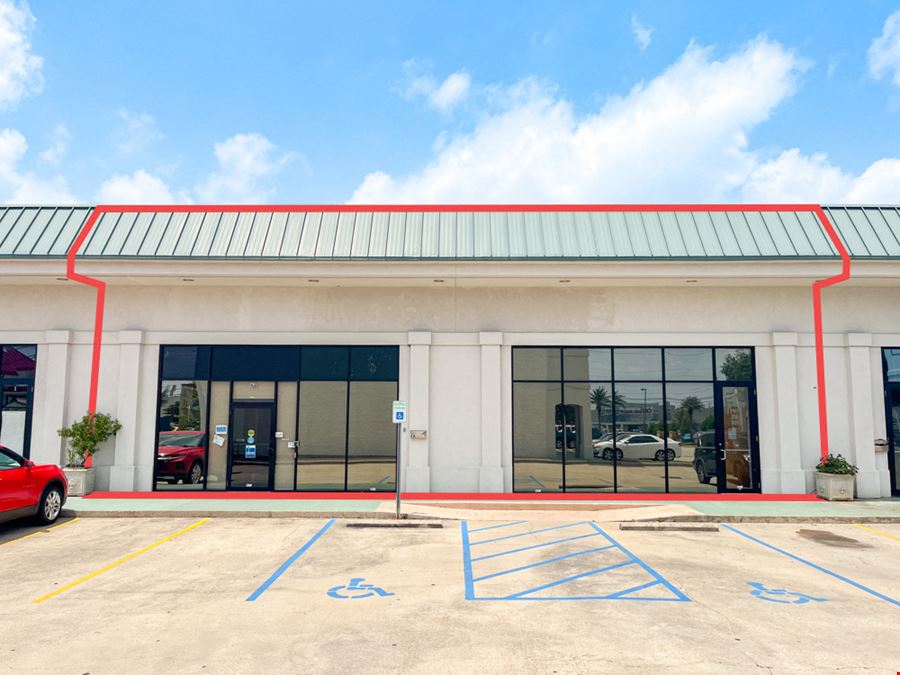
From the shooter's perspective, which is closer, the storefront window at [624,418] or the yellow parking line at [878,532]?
the yellow parking line at [878,532]

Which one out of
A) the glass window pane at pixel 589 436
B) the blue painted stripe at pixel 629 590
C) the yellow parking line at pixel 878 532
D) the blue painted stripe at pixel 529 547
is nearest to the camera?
Answer: the blue painted stripe at pixel 629 590

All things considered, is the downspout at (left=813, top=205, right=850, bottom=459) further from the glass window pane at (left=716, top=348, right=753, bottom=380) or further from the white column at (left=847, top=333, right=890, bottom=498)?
the glass window pane at (left=716, top=348, right=753, bottom=380)

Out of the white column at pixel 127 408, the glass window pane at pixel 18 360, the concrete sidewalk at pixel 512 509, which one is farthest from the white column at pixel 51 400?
the concrete sidewalk at pixel 512 509

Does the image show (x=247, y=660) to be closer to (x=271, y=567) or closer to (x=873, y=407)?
(x=271, y=567)

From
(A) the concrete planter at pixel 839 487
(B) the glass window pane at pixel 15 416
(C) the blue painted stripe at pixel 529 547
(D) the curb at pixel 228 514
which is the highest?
(B) the glass window pane at pixel 15 416

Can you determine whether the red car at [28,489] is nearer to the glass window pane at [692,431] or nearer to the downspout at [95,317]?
the downspout at [95,317]

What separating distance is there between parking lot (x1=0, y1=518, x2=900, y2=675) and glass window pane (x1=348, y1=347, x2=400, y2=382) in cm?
463

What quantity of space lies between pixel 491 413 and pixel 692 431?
517cm

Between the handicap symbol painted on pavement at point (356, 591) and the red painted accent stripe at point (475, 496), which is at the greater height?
the red painted accent stripe at point (475, 496)

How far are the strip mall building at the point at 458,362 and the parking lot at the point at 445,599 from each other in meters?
3.69

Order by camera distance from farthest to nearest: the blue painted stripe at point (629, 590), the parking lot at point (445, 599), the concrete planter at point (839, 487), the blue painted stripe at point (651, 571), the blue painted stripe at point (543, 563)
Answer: the concrete planter at point (839, 487)
the blue painted stripe at point (543, 563)
the blue painted stripe at point (651, 571)
the blue painted stripe at point (629, 590)
the parking lot at point (445, 599)

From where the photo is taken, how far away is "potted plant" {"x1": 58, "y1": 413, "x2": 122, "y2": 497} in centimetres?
1455

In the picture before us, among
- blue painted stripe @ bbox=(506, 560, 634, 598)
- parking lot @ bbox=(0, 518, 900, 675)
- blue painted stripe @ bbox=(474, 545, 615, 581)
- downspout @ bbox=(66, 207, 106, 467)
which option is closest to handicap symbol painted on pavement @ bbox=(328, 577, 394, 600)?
parking lot @ bbox=(0, 518, 900, 675)

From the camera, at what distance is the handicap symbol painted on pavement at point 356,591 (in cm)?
768
